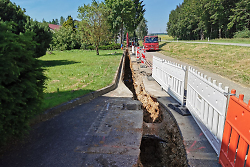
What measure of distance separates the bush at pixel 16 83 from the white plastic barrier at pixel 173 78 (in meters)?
3.87

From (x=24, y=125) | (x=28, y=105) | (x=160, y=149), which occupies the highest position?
(x=28, y=105)

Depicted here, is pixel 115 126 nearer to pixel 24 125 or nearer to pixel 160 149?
pixel 160 149

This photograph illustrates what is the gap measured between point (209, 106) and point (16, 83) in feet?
11.7

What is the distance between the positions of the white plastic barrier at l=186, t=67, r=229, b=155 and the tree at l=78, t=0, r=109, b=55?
20.8m

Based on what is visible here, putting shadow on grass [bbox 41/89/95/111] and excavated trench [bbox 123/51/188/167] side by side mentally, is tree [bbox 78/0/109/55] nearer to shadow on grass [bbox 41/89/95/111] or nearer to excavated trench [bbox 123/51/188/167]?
shadow on grass [bbox 41/89/95/111]

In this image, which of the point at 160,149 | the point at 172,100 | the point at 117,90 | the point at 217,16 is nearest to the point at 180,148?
the point at 160,149

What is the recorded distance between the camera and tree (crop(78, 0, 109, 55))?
77.1ft

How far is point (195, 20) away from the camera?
61.1m

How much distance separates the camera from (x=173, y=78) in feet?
21.1

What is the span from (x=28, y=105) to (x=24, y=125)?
0.38m

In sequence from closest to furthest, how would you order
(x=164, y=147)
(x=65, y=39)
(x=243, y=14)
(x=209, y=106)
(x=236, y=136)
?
(x=236, y=136)
(x=209, y=106)
(x=164, y=147)
(x=65, y=39)
(x=243, y=14)

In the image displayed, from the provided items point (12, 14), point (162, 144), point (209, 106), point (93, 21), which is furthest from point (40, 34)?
point (209, 106)

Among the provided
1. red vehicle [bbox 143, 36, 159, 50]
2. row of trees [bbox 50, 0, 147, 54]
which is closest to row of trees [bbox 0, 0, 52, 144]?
row of trees [bbox 50, 0, 147, 54]

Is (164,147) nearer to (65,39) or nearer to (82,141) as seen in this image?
(82,141)
